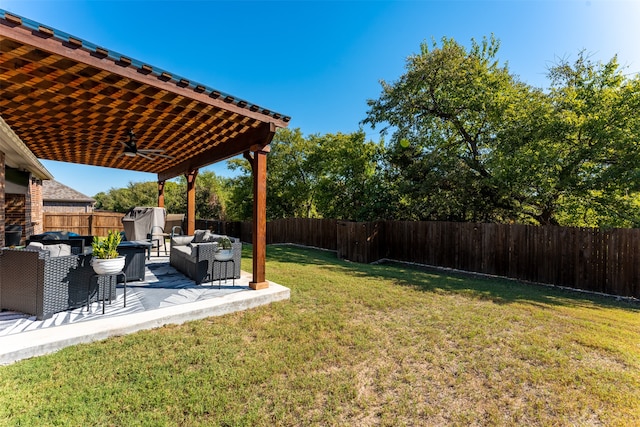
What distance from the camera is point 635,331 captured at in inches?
149

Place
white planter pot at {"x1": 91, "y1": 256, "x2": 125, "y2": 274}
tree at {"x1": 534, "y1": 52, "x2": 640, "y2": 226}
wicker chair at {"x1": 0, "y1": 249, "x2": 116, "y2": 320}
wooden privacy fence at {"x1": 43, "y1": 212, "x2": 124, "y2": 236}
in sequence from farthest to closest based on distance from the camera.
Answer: wooden privacy fence at {"x1": 43, "y1": 212, "x2": 124, "y2": 236} → tree at {"x1": 534, "y1": 52, "x2": 640, "y2": 226} → white planter pot at {"x1": 91, "y1": 256, "x2": 125, "y2": 274} → wicker chair at {"x1": 0, "y1": 249, "x2": 116, "y2": 320}

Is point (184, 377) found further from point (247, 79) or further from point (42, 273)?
point (247, 79)

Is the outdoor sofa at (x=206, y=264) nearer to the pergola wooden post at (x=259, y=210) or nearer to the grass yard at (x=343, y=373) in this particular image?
the pergola wooden post at (x=259, y=210)

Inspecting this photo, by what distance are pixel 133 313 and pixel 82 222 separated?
16.1 m

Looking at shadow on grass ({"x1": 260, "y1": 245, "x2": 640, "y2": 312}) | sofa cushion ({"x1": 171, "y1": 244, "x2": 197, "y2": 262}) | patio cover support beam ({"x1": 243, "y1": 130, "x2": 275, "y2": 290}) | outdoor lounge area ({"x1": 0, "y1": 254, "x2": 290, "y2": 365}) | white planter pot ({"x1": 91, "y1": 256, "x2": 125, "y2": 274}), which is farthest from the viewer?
shadow on grass ({"x1": 260, "y1": 245, "x2": 640, "y2": 312})

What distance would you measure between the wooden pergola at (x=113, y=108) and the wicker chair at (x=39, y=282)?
2045 mm

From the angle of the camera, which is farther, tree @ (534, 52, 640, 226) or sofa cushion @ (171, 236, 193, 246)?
tree @ (534, 52, 640, 226)

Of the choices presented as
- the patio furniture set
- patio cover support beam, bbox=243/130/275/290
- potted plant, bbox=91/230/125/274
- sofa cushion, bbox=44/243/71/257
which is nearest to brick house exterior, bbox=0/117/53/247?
sofa cushion, bbox=44/243/71/257

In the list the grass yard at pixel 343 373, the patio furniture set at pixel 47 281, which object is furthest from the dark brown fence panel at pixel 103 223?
the grass yard at pixel 343 373

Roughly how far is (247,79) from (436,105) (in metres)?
8.22

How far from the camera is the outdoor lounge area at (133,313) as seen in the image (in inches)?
105

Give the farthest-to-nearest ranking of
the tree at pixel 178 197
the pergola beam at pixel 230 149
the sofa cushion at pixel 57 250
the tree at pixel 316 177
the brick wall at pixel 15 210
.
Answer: the tree at pixel 178 197 → the tree at pixel 316 177 → the brick wall at pixel 15 210 → the pergola beam at pixel 230 149 → the sofa cushion at pixel 57 250

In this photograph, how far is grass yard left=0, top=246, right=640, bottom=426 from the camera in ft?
6.52

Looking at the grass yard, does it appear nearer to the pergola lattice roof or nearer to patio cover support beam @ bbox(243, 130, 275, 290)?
patio cover support beam @ bbox(243, 130, 275, 290)
